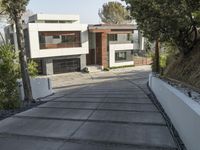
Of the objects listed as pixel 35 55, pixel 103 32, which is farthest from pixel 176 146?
pixel 103 32

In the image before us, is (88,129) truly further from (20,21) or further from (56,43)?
(56,43)

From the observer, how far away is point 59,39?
136 ft

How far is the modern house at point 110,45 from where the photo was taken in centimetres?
4578

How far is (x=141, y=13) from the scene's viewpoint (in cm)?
1396

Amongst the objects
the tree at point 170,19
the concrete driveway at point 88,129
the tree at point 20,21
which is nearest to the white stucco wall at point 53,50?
the tree at point 20,21

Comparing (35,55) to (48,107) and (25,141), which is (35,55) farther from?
Result: (25,141)

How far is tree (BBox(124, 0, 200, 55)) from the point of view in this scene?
1131 cm

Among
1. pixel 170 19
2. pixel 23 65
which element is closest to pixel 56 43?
pixel 23 65

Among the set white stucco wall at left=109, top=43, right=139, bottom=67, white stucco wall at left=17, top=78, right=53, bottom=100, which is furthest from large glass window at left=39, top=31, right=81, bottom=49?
white stucco wall at left=17, top=78, right=53, bottom=100

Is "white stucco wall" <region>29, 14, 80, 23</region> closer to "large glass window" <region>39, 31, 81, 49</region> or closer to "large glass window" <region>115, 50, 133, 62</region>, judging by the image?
"large glass window" <region>39, 31, 81, 49</region>

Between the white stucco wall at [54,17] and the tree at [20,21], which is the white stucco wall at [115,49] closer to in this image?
the white stucco wall at [54,17]

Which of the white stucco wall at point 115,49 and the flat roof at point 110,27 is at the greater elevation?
the flat roof at point 110,27

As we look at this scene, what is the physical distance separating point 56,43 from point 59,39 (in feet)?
3.14

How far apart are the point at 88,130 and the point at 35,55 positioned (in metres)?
32.8
